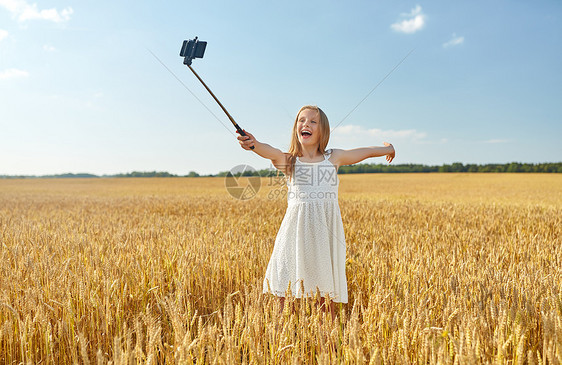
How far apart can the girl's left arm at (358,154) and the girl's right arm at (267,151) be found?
449 millimetres

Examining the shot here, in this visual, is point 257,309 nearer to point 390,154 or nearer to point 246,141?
point 246,141

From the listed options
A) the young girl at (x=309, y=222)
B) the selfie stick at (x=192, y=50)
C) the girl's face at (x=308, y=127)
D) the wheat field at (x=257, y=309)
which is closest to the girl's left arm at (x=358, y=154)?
the young girl at (x=309, y=222)

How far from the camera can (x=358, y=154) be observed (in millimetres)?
3193

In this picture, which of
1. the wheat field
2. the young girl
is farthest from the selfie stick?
the wheat field

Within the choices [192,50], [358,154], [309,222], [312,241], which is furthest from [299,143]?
[192,50]

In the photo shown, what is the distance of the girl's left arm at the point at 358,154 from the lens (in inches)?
122

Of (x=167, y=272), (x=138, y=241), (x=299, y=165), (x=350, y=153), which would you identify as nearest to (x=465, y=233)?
(x=350, y=153)

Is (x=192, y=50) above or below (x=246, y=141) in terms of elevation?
above

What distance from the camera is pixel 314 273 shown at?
2809mm

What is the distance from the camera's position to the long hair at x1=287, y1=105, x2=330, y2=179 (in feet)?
9.72

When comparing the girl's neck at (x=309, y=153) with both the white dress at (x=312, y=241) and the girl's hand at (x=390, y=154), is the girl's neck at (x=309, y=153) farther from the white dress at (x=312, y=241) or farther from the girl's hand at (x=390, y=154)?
the girl's hand at (x=390, y=154)

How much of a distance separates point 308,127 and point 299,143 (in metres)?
0.19

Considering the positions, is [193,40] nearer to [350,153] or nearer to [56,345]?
[350,153]

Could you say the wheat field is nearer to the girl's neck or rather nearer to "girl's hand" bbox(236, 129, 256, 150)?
"girl's hand" bbox(236, 129, 256, 150)
